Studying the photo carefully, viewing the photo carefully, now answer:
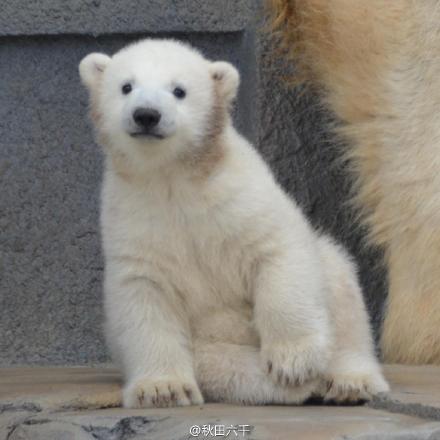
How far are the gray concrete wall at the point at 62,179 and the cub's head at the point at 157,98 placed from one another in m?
1.27

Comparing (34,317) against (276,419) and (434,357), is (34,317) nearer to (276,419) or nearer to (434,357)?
(434,357)

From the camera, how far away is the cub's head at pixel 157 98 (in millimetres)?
3445

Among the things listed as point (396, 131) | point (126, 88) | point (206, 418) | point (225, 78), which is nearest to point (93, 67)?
point (126, 88)

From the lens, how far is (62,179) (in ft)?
16.6

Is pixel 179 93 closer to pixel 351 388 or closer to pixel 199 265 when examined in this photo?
pixel 199 265

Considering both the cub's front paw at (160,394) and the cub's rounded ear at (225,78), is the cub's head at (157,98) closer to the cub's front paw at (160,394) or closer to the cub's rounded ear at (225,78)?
the cub's rounded ear at (225,78)

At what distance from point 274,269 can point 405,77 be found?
1.23 metres

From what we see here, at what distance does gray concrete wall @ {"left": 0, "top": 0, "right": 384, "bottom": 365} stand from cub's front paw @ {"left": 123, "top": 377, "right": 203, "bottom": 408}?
159 cm

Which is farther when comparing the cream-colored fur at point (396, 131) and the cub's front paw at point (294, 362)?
the cream-colored fur at point (396, 131)

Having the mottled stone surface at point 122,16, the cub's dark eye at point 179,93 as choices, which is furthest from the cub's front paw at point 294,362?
the mottled stone surface at point 122,16

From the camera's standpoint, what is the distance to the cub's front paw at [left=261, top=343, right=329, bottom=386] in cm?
348

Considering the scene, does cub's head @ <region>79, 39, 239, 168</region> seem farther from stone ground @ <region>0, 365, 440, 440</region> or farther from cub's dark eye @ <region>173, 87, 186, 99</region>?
stone ground @ <region>0, 365, 440, 440</region>

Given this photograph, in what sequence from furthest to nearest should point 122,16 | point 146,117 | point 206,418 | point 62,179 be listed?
point 62,179
point 122,16
point 146,117
point 206,418

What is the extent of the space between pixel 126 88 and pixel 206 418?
0.87 m
